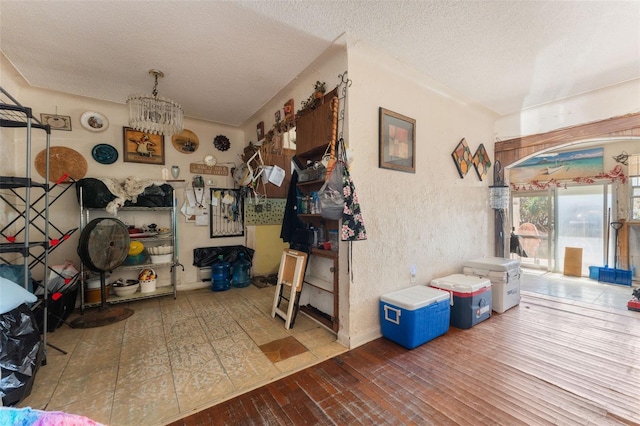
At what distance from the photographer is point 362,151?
2.41 m

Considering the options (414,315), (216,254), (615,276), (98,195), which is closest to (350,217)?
(414,315)

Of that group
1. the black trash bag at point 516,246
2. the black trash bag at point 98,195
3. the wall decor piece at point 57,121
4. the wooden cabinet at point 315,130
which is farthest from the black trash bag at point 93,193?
the black trash bag at point 516,246

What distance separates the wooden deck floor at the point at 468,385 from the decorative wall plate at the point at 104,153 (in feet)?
11.4

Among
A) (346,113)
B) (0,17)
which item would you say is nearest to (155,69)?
(0,17)

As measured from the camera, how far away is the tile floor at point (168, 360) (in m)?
1.65

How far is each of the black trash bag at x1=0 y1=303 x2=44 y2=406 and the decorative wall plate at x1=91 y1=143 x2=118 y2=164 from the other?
2353 millimetres

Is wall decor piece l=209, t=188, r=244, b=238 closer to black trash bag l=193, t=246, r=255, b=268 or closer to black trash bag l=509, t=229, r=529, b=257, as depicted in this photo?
black trash bag l=193, t=246, r=255, b=268

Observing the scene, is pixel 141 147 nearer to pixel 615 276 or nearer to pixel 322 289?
pixel 322 289

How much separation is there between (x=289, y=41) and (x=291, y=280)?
2.38 metres

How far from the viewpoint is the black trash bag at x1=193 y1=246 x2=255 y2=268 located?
4.12m

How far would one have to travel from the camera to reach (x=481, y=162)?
3.81 metres

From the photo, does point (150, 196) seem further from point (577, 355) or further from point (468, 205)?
point (577, 355)

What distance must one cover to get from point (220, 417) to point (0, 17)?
3273 millimetres

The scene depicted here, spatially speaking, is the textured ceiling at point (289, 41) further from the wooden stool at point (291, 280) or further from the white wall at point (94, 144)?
the wooden stool at point (291, 280)
